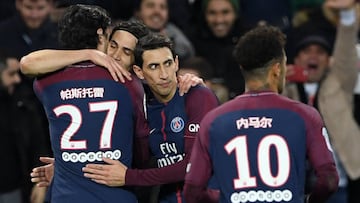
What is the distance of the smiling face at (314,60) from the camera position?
934cm

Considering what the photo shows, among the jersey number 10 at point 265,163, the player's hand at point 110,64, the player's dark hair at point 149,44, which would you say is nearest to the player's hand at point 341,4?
the player's dark hair at point 149,44

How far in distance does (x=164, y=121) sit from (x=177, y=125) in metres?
0.09

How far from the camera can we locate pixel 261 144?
577 cm

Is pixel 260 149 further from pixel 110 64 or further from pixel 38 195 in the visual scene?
pixel 38 195

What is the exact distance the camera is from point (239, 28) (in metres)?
9.92

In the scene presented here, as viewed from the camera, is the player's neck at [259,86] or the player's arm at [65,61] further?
the player's arm at [65,61]

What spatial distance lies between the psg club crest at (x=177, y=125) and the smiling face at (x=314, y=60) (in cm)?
301

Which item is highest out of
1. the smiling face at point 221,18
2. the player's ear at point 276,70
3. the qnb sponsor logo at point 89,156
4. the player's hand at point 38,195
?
the player's ear at point 276,70

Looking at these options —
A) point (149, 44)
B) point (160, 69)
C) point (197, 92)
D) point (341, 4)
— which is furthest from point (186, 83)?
point (341, 4)

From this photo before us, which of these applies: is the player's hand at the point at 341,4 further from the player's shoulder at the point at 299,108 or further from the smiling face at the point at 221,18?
the player's shoulder at the point at 299,108

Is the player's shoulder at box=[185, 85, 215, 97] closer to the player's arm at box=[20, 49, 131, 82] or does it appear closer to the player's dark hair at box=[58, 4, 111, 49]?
the player's arm at box=[20, 49, 131, 82]

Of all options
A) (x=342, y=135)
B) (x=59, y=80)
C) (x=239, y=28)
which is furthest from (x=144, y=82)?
(x=239, y=28)

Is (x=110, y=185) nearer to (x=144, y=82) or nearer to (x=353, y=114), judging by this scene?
(x=144, y=82)

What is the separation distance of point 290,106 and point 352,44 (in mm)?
3269
